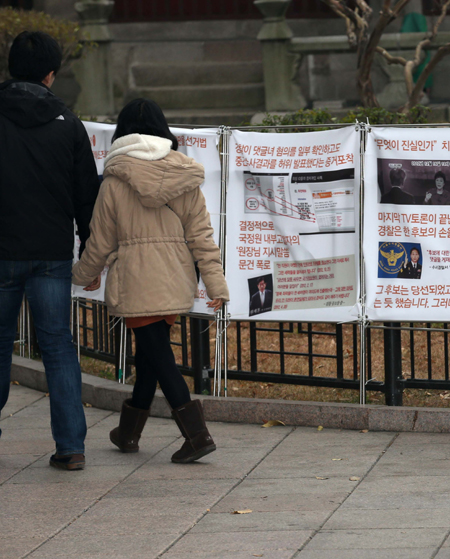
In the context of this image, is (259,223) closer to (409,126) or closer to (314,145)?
(314,145)

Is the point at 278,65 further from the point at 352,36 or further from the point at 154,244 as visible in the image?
the point at 154,244

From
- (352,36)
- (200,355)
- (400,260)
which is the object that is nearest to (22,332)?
(200,355)

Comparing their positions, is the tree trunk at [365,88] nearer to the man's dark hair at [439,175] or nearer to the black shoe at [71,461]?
the man's dark hair at [439,175]

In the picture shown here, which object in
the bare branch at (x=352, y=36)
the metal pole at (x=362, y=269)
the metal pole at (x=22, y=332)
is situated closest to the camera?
the metal pole at (x=362, y=269)

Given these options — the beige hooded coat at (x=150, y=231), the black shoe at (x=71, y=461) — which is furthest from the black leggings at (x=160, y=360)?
the black shoe at (x=71, y=461)

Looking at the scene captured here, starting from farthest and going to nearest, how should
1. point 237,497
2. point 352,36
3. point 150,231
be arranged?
point 352,36, point 150,231, point 237,497

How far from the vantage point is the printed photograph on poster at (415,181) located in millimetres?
5637

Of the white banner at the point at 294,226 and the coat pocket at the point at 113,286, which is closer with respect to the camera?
the coat pocket at the point at 113,286

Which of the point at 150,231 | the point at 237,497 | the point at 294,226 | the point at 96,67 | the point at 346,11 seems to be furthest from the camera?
the point at 96,67

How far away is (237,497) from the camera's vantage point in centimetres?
470

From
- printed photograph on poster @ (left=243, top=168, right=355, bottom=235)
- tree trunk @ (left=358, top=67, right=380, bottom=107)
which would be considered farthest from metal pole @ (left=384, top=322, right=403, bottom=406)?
tree trunk @ (left=358, top=67, right=380, bottom=107)

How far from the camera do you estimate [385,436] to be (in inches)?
226

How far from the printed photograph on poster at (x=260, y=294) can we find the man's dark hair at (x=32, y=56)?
1814 mm

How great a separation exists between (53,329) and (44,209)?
0.61m
